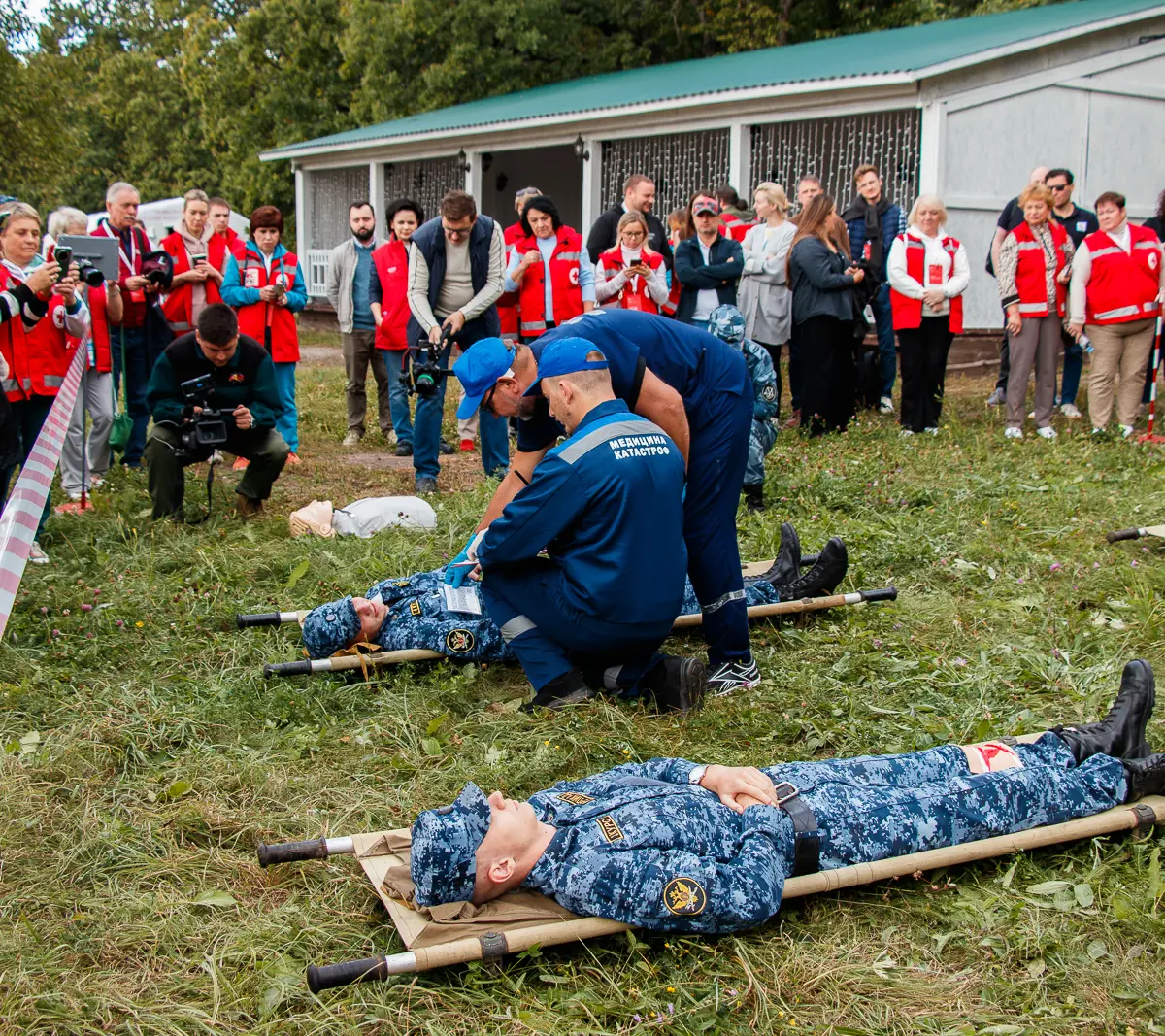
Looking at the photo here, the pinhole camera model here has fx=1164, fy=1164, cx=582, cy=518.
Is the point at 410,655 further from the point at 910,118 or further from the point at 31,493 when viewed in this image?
the point at 910,118

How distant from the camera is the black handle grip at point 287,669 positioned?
16.1 ft

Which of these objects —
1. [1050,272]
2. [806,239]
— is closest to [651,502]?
[806,239]

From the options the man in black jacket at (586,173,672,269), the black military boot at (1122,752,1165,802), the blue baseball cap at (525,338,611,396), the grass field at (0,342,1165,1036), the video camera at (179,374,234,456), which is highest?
the man in black jacket at (586,173,672,269)

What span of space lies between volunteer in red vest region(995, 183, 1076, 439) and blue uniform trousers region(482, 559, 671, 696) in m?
6.27

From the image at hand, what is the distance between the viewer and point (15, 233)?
6.55 m

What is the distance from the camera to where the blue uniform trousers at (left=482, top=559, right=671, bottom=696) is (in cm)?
450

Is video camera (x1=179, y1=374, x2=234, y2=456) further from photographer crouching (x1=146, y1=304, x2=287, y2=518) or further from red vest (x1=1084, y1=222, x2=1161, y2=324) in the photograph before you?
red vest (x1=1084, y1=222, x2=1161, y2=324)

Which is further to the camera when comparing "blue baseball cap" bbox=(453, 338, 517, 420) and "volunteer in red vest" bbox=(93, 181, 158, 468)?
"volunteer in red vest" bbox=(93, 181, 158, 468)

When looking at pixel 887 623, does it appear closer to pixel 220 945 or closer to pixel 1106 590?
pixel 1106 590

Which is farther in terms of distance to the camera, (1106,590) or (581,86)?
(581,86)

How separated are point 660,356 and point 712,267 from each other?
529 cm

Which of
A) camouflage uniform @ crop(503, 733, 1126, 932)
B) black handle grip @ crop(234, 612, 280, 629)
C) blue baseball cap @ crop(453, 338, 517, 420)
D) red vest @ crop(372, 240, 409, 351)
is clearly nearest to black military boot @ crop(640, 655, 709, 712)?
camouflage uniform @ crop(503, 733, 1126, 932)

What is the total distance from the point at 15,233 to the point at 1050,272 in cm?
790

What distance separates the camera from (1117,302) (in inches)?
376
